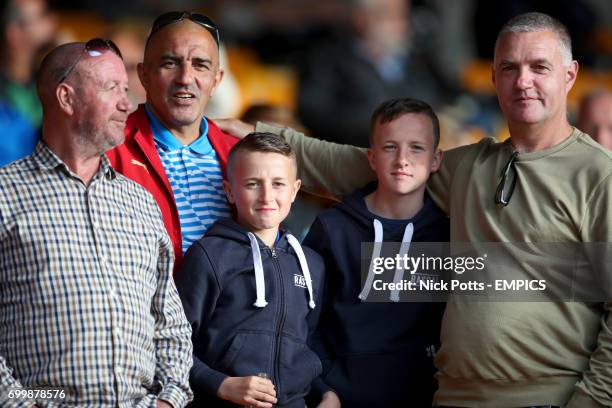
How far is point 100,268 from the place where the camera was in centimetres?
336

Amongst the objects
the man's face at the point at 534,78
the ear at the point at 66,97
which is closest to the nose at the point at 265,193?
the ear at the point at 66,97

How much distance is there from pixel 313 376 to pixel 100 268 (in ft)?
2.93

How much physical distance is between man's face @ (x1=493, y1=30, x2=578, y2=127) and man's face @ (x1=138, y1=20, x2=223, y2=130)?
1.06 m

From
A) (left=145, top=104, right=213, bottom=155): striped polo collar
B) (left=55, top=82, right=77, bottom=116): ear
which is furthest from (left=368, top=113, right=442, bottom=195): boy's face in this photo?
(left=55, top=82, right=77, bottom=116): ear

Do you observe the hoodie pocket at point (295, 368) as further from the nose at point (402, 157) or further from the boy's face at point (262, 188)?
the nose at point (402, 157)

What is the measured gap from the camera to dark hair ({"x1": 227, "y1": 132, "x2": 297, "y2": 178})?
3.89 metres

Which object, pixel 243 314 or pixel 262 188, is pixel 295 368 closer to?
pixel 243 314

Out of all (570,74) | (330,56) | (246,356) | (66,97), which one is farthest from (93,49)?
(330,56)

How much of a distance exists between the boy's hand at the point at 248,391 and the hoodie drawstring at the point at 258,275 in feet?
0.85

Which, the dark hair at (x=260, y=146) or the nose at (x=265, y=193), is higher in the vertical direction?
the dark hair at (x=260, y=146)

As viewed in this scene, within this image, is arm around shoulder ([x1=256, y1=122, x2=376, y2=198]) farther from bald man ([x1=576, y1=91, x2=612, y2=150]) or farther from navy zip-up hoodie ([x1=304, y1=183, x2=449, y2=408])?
bald man ([x1=576, y1=91, x2=612, y2=150])

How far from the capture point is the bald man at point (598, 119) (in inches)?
209

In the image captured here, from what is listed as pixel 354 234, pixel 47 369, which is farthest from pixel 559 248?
pixel 47 369

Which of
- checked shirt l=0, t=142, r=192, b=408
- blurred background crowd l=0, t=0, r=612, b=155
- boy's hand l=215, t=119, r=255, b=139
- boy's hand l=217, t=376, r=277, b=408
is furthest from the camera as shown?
blurred background crowd l=0, t=0, r=612, b=155
